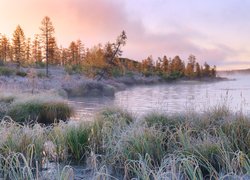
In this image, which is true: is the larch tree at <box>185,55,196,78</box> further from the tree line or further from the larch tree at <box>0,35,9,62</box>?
the larch tree at <box>0,35,9,62</box>

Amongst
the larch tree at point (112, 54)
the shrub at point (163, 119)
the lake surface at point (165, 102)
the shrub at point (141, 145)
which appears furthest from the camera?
the larch tree at point (112, 54)

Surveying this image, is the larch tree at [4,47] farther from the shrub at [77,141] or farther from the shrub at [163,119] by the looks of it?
the shrub at [77,141]

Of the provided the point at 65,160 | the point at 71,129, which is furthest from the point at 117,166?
the point at 71,129

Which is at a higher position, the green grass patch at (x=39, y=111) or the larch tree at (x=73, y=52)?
the larch tree at (x=73, y=52)

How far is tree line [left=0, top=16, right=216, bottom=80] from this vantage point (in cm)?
5250

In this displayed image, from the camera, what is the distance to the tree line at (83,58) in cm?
5250

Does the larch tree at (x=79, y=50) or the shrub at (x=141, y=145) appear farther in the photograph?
the larch tree at (x=79, y=50)

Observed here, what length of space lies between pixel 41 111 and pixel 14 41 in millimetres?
55388

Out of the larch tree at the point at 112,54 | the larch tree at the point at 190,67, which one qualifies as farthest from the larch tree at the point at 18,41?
the larch tree at the point at 190,67

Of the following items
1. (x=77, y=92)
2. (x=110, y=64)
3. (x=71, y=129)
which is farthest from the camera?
(x=110, y=64)

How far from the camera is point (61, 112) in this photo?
1227 centimetres

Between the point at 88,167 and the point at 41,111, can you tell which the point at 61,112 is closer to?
the point at 41,111

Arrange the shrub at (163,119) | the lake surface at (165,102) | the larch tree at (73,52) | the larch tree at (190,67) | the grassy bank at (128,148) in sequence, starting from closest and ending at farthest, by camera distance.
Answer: the grassy bank at (128,148) < the shrub at (163,119) < the lake surface at (165,102) < the larch tree at (73,52) < the larch tree at (190,67)

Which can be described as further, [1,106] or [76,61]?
[76,61]
